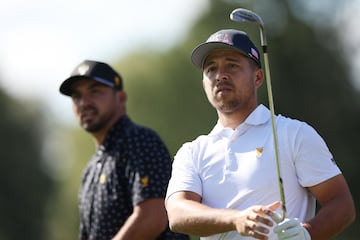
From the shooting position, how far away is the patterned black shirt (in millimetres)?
9281

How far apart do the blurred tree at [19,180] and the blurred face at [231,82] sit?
3221 centimetres

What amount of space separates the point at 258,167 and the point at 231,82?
1.90 feet

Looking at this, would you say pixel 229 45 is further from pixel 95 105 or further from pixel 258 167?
pixel 95 105

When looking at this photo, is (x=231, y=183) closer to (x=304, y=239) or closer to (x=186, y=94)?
(x=304, y=239)

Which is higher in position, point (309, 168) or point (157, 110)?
point (309, 168)

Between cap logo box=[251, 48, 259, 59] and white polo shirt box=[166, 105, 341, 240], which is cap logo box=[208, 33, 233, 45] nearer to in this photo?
cap logo box=[251, 48, 259, 59]

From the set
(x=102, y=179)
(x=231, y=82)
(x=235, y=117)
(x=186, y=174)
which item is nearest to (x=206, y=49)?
(x=231, y=82)

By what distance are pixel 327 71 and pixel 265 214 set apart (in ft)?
106

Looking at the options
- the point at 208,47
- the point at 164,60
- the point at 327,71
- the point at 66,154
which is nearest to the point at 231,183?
the point at 208,47

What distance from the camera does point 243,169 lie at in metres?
7.02

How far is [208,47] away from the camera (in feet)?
24.2

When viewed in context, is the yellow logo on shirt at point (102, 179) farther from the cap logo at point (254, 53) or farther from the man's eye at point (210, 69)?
the cap logo at point (254, 53)

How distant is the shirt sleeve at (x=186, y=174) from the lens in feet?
23.6

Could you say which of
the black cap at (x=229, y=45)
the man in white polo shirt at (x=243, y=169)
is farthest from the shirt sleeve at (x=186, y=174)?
the black cap at (x=229, y=45)
